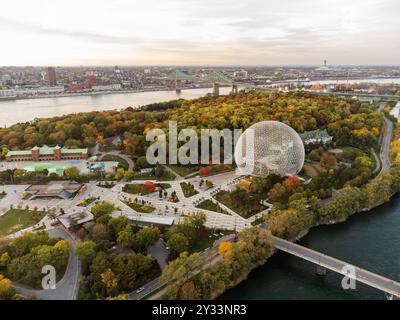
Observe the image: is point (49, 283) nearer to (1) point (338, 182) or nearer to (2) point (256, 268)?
(2) point (256, 268)

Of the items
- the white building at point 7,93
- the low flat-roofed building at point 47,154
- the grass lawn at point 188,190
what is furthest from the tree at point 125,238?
the white building at point 7,93

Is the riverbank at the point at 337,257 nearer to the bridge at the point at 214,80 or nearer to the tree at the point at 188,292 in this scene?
the tree at the point at 188,292

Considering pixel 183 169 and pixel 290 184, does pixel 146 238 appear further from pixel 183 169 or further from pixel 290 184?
pixel 183 169

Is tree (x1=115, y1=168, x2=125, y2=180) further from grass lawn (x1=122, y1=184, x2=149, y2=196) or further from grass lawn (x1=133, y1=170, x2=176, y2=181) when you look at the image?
grass lawn (x1=122, y1=184, x2=149, y2=196)

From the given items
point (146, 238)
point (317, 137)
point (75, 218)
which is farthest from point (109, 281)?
point (317, 137)

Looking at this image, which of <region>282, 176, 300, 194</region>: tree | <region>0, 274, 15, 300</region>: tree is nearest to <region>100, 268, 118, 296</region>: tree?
<region>0, 274, 15, 300</region>: tree

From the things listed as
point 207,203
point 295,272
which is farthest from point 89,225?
point 295,272
